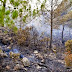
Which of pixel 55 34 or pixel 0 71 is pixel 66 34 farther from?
pixel 0 71

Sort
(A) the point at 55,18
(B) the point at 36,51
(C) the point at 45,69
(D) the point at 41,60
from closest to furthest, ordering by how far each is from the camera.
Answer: (C) the point at 45,69
(D) the point at 41,60
(B) the point at 36,51
(A) the point at 55,18

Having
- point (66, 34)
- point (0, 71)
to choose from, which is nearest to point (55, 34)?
point (66, 34)

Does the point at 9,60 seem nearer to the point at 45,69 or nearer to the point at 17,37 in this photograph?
the point at 45,69

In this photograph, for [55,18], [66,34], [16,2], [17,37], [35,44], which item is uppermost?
[16,2]

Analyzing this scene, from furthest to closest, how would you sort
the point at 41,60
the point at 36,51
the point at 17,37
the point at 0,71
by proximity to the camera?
the point at 17,37 < the point at 36,51 < the point at 41,60 < the point at 0,71

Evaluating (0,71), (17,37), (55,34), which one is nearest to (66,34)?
(55,34)

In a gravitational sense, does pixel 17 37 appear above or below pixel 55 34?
above

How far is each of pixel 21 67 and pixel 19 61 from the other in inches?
23.1

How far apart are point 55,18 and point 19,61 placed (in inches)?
184

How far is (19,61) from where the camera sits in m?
4.82

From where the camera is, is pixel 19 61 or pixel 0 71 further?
pixel 19 61

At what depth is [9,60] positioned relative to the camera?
4.78 m

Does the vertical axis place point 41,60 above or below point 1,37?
below

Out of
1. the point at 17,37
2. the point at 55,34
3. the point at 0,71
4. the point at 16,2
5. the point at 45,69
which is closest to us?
the point at 16,2
